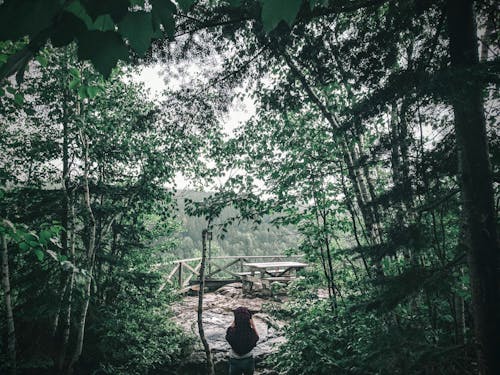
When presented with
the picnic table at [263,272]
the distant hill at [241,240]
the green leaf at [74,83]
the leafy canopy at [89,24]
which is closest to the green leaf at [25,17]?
the leafy canopy at [89,24]

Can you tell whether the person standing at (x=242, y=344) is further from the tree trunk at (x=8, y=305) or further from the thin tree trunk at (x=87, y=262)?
the tree trunk at (x=8, y=305)

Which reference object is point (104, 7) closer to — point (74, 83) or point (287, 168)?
point (74, 83)

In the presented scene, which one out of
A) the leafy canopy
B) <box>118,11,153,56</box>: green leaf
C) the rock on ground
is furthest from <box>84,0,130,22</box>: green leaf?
the rock on ground

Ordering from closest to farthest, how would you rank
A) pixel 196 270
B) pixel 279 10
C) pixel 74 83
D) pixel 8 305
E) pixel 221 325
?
pixel 279 10, pixel 74 83, pixel 8 305, pixel 221 325, pixel 196 270

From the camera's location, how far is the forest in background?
6.31 feet

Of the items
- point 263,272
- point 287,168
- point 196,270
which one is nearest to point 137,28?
point 287,168

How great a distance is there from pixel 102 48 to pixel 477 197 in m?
2.60

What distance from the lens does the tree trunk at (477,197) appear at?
1999 mm

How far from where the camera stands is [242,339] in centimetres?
435

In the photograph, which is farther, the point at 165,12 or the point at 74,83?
the point at 74,83

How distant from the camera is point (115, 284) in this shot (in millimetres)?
5645

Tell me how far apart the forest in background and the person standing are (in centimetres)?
49

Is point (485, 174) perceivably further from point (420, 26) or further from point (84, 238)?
point (84, 238)

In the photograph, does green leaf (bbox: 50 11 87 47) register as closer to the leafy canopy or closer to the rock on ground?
the leafy canopy
